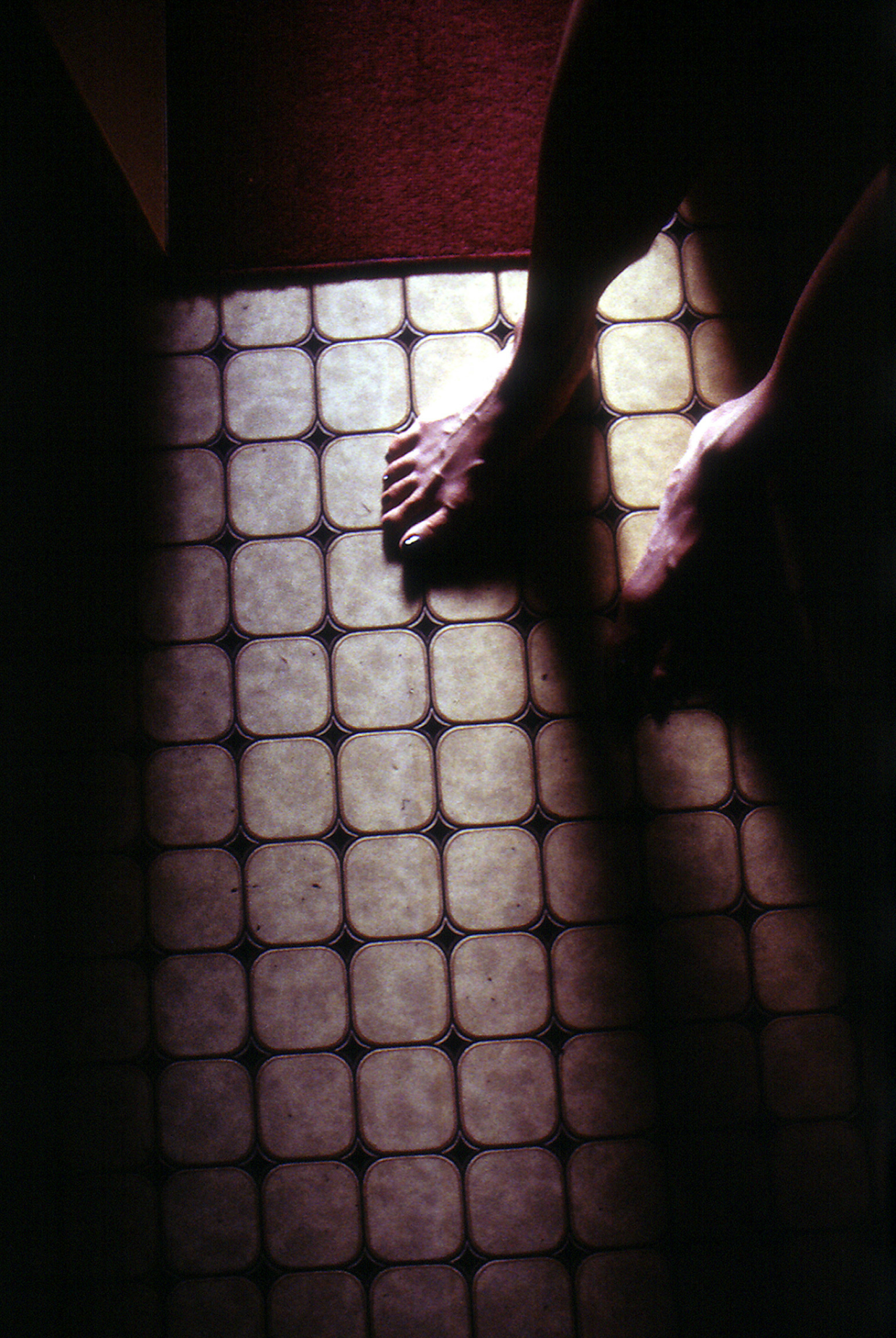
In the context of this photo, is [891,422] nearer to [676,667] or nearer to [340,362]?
[676,667]

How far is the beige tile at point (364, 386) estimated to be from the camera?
2.73 ft

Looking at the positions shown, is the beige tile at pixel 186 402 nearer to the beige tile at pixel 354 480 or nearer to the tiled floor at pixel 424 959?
the tiled floor at pixel 424 959

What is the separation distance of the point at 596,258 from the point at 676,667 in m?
0.36

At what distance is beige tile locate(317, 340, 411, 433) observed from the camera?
2.73 ft

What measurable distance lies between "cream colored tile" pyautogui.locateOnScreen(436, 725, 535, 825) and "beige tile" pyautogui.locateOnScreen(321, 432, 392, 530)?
9.1 inches

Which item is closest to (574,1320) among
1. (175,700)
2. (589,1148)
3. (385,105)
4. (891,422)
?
(589,1148)

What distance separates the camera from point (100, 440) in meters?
0.84

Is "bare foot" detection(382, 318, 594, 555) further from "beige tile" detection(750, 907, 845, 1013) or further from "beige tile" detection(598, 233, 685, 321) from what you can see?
"beige tile" detection(750, 907, 845, 1013)

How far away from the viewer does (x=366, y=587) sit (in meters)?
0.81

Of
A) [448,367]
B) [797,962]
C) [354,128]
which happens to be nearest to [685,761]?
[797,962]

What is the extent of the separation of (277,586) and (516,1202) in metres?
0.59

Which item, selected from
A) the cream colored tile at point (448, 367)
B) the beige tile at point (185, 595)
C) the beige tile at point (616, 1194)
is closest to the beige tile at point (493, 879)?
the beige tile at point (616, 1194)

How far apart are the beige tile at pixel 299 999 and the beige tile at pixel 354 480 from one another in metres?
0.40

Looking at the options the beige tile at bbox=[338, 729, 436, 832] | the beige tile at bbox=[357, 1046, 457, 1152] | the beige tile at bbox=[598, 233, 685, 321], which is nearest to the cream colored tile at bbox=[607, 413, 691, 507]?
the beige tile at bbox=[598, 233, 685, 321]
